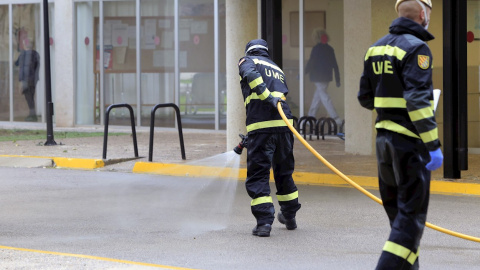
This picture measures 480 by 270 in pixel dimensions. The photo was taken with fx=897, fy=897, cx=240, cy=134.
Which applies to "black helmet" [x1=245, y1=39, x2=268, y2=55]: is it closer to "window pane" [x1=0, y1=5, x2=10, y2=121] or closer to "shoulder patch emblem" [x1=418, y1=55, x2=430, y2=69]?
"shoulder patch emblem" [x1=418, y1=55, x2=430, y2=69]

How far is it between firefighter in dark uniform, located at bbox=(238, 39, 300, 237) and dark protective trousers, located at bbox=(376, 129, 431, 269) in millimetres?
2892

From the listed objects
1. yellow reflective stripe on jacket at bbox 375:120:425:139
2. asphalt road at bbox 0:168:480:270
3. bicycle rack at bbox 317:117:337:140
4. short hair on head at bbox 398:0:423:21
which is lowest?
asphalt road at bbox 0:168:480:270

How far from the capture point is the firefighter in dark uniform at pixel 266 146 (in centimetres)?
806

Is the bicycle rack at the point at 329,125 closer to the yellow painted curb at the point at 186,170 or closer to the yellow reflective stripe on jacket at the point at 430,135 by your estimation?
the yellow painted curb at the point at 186,170

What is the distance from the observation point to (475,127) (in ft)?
49.8

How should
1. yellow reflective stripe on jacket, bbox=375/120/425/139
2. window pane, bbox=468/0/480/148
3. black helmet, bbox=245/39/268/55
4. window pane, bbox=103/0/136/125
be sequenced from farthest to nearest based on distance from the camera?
window pane, bbox=103/0/136/125
window pane, bbox=468/0/480/148
black helmet, bbox=245/39/268/55
yellow reflective stripe on jacket, bbox=375/120/425/139

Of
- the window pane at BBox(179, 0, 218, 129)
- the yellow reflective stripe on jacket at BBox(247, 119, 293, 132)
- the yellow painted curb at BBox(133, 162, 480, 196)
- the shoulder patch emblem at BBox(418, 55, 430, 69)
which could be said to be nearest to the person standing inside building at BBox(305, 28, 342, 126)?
the window pane at BBox(179, 0, 218, 129)

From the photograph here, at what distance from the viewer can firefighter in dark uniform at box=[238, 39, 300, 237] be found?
317 inches

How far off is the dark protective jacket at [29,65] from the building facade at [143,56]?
15cm

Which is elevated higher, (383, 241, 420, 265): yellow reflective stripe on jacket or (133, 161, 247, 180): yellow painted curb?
(383, 241, 420, 265): yellow reflective stripe on jacket

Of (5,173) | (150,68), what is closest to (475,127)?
(5,173)

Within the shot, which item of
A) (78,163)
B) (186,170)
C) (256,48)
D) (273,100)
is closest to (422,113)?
(273,100)

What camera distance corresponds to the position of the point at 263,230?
794cm

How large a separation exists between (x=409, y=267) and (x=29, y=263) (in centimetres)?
297
